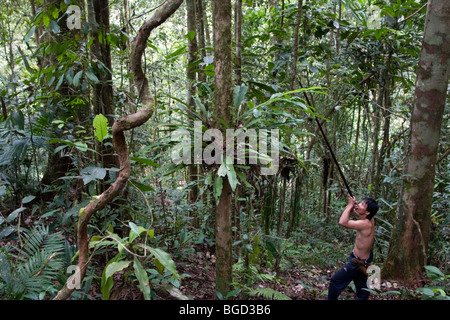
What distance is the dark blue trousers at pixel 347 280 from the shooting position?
3094mm

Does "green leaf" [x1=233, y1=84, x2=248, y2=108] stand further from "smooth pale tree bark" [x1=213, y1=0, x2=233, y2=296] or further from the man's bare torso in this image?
the man's bare torso

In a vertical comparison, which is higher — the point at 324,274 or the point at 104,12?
the point at 104,12

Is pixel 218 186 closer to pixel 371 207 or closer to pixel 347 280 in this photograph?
pixel 371 207

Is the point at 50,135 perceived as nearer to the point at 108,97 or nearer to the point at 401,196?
the point at 108,97

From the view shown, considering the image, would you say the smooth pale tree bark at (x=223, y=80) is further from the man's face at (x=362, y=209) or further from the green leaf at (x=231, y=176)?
the man's face at (x=362, y=209)

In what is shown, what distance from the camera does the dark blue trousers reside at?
3094 millimetres

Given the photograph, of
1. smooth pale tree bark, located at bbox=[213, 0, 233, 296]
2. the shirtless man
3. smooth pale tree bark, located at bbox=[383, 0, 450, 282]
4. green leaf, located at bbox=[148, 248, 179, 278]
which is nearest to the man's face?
the shirtless man

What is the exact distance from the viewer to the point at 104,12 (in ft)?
11.2

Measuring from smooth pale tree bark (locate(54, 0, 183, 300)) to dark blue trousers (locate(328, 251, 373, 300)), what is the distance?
2359 mm

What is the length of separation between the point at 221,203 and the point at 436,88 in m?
2.47

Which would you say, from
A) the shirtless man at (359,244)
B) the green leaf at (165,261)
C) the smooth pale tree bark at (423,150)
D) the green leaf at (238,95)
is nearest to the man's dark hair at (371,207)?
the shirtless man at (359,244)

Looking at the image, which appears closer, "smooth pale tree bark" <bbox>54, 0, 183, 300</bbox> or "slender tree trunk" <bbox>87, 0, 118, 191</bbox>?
"smooth pale tree bark" <bbox>54, 0, 183, 300</bbox>

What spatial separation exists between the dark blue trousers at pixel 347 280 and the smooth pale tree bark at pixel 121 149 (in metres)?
2.36
